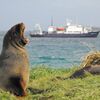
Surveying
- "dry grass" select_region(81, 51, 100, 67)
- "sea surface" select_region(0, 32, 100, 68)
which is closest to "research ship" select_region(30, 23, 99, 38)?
"sea surface" select_region(0, 32, 100, 68)

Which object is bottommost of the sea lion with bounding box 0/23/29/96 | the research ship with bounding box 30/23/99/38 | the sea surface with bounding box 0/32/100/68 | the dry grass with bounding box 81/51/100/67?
the research ship with bounding box 30/23/99/38

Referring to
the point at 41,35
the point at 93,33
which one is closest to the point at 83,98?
the point at 93,33

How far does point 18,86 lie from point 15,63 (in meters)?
0.48

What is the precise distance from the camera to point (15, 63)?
10453mm

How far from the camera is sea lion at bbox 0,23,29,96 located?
10.3 metres

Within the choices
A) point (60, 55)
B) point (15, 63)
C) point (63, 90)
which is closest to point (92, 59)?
point (63, 90)

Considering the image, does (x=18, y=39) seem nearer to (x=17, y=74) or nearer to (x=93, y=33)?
(x=17, y=74)

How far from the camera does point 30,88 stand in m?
11.2

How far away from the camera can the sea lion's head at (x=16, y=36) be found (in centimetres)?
1052

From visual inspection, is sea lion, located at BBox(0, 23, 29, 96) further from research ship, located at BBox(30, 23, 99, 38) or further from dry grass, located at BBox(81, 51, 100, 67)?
research ship, located at BBox(30, 23, 99, 38)

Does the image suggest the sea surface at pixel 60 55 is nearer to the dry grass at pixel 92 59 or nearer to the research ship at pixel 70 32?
the dry grass at pixel 92 59

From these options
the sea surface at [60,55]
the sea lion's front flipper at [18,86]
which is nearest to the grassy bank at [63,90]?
the sea lion's front flipper at [18,86]

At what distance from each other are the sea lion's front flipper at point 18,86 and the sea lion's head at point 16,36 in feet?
2.43

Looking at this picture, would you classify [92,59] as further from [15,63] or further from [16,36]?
[15,63]
